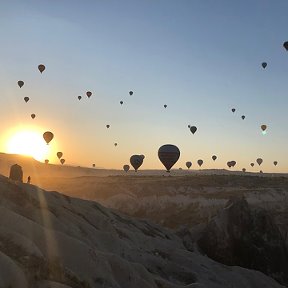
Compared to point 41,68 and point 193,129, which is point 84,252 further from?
point 193,129

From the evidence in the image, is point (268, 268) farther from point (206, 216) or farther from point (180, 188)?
point (180, 188)

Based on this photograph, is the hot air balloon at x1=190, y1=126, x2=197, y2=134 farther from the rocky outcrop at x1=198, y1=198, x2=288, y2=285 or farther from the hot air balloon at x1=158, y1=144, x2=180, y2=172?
the rocky outcrop at x1=198, y1=198, x2=288, y2=285

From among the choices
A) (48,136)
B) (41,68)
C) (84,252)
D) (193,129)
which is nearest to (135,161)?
(193,129)

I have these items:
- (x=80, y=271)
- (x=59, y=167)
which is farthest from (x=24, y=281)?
(x=59, y=167)

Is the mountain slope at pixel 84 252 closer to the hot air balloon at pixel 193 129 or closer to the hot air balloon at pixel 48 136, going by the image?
the hot air balloon at pixel 48 136

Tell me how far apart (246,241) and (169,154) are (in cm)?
4330

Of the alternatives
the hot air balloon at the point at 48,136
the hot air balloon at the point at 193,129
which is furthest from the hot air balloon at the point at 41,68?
the hot air balloon at the point at 193,129

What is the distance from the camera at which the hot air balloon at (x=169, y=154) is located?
64.4 metres

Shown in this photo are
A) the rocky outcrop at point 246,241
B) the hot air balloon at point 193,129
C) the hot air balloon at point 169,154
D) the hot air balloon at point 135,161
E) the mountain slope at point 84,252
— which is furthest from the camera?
the hot air balloon at point 193,129

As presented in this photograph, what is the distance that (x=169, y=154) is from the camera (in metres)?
64.5

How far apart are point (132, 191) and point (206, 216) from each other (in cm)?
1471

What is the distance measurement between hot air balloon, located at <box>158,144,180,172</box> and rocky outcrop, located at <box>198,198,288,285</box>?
137 feet

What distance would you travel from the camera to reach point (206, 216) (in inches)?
1371

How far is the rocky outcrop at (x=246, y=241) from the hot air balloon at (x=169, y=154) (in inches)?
1638
